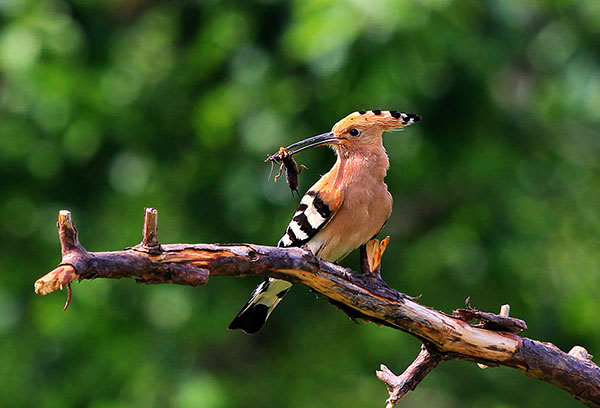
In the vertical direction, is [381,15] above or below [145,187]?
above

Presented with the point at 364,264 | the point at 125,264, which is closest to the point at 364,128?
the point at 364,264

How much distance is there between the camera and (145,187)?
8.04 m

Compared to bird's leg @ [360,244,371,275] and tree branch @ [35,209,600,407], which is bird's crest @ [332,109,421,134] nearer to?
bird's leg @ [360,244,371,275]

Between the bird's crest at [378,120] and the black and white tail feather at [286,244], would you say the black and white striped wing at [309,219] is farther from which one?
the bird's crest at [378,120]

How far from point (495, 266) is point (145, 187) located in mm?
3249

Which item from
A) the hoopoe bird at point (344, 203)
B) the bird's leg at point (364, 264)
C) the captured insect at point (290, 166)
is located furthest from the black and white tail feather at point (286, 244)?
the bird's leg at point (364, 264)

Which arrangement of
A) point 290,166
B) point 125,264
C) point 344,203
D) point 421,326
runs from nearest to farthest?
point 125,264 → point 421,326 → point 290,166 → point 344,203

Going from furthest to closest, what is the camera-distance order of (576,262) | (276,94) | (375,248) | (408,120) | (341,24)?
(576,262)
(276,94)
(341,24)
(408,120)
(375,248)

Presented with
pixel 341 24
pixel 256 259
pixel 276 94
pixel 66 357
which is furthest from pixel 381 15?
pixel 66 357

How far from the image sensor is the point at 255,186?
286 inches

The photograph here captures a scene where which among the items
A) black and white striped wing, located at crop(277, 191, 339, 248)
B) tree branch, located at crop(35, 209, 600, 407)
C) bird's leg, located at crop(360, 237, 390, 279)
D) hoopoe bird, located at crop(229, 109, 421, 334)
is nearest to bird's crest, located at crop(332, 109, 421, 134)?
hoopoe bird, located at crop(229, 109, 421, 334)

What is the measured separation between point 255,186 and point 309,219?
3171 mm

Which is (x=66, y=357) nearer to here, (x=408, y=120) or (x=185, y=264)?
(x=408, y=120)

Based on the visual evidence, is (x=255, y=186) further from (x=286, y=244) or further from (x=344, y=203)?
(x=344, y=203)
